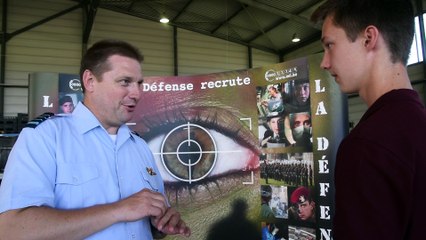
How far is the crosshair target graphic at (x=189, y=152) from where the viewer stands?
4148 millimetres

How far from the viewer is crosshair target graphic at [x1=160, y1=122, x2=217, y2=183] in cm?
415

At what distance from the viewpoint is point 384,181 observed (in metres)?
0.74

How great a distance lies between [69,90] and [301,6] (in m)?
7.52

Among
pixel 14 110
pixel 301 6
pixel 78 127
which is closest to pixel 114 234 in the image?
pixel 78 127

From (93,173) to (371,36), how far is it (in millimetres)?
Result: 1101

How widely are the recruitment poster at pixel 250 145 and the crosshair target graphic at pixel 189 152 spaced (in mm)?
12

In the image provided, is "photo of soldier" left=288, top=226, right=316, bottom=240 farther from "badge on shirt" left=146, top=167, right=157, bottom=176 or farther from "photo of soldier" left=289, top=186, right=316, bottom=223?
"badge on shirt" left=146, top=167, right=157, bottom=176

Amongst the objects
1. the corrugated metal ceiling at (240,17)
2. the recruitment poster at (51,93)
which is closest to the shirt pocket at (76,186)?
the recruitment poster at (51,93)

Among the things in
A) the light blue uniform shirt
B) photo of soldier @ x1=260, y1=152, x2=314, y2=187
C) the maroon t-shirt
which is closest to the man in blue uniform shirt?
the light blue uniform shirt

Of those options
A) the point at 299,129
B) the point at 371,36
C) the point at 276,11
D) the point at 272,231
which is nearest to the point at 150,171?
the point at 371,36

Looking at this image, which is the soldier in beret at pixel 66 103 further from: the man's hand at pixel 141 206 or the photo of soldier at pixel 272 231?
the man's hand at pixel 141 206

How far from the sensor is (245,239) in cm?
399

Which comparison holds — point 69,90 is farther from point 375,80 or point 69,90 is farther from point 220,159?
point 375,80

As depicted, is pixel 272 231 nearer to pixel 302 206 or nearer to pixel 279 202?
pixel 279 202
